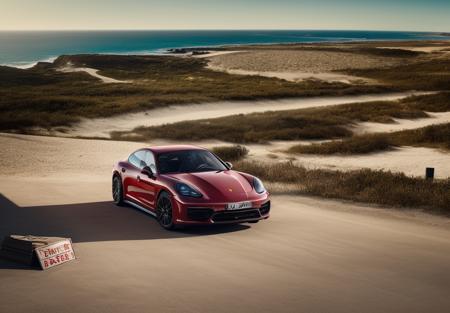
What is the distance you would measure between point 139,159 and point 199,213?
2.76 m

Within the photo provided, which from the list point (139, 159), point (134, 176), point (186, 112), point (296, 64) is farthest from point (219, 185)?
point (296, 64)

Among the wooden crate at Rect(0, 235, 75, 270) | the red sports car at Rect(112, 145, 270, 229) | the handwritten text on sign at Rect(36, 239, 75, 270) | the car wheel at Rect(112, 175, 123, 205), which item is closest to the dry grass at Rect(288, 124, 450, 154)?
the car wheel at Rect(112, 175, 123, 205)

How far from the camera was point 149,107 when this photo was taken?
152 ft

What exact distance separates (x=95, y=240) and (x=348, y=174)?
9.74m

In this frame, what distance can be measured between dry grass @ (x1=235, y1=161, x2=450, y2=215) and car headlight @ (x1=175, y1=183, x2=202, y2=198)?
17.6 ft

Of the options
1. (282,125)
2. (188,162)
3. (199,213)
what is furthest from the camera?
(282,125)

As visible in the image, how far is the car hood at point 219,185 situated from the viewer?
456 inches

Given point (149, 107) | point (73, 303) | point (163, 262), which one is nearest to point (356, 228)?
point (163, 262)

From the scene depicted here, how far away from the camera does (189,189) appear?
11734mm

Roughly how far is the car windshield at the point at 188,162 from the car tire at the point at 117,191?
1643mm

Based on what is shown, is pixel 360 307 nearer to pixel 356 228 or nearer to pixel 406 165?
pixel 356 228

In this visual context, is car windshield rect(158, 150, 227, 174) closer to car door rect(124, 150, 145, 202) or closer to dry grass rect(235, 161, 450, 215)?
car door rect(124, 150, 145, 202)

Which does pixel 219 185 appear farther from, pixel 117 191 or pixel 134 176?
pixel 117 191

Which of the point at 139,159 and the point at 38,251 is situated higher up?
the point at 139,159
